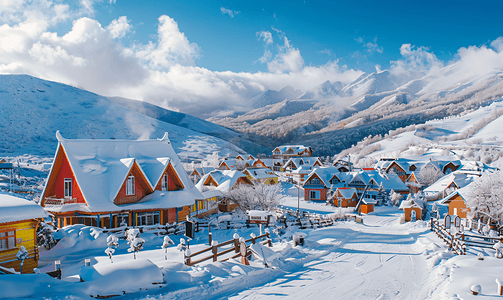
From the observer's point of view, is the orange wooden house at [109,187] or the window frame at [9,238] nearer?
the window frame at [9,238]

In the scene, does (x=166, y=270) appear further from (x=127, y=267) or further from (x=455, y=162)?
(x=455, y=162)

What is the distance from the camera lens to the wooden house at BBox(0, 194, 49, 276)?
1395 centimetres

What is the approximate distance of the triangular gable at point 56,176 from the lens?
75.6 feet

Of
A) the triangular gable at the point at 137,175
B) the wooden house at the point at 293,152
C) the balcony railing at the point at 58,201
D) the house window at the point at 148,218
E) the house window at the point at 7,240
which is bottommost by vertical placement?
the house window at the point at 148,218

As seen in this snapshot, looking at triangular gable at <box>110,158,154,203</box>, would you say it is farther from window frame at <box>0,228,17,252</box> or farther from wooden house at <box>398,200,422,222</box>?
wooden house at <box>398,200,422,222</box>

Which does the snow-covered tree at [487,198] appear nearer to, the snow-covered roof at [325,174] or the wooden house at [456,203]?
the wooden house at [456,203]

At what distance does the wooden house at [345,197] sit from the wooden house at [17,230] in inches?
1637

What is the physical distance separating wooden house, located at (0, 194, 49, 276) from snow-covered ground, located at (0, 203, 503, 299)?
1146 mm

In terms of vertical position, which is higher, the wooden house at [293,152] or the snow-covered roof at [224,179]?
the wooden house at [293,152]

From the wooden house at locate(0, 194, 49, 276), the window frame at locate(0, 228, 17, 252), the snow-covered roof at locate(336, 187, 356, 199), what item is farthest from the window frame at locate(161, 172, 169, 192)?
the snow-covered roof at locate(336, 187, 356, 199)

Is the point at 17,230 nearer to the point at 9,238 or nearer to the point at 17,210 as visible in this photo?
the point at 9,238

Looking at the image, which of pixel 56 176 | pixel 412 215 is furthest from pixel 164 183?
pixel 412 215

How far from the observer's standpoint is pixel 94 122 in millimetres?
129750

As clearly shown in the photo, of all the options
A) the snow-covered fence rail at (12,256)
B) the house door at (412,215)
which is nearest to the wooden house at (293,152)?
the house door at (412,215)
